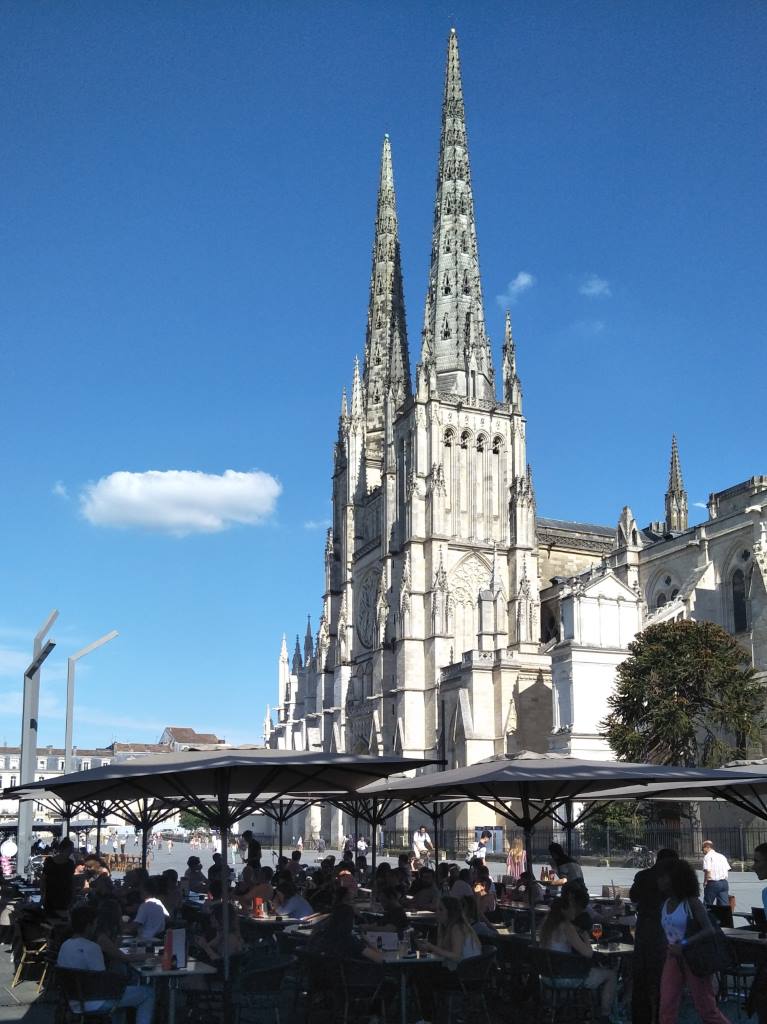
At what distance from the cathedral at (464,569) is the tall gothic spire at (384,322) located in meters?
0.20

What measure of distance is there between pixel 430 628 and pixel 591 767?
1703 inches

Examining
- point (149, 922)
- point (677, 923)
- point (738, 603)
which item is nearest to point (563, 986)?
point (677, 923)

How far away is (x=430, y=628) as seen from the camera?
5447 centimetres

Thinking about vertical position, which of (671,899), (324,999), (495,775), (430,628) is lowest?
(324,999)

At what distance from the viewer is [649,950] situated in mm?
7848

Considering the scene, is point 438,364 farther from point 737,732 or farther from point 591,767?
point 591,767

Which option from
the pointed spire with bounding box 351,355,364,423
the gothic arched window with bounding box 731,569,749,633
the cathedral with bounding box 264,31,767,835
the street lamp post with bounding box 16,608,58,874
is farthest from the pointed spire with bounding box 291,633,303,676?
the street lamp post with bounding box 16,608,58,874

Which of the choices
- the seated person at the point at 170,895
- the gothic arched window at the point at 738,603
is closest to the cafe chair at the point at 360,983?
the seated person at the point at 170,895

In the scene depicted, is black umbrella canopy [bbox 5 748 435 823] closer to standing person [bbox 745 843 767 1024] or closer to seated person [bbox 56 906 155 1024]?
seated person [bbox 56 906 155 1024]

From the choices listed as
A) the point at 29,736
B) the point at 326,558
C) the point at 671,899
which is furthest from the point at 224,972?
the point at 326,558

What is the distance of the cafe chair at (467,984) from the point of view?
Result: 866 centimetres

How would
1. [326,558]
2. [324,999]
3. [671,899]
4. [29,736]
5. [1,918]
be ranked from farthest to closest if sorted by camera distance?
[326,558] < [29,736] < [1,918] < [324,999] < [671,899]

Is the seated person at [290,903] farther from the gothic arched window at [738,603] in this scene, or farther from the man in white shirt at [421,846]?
the gothic arched window at [738,603]

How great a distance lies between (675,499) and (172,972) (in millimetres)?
53100
